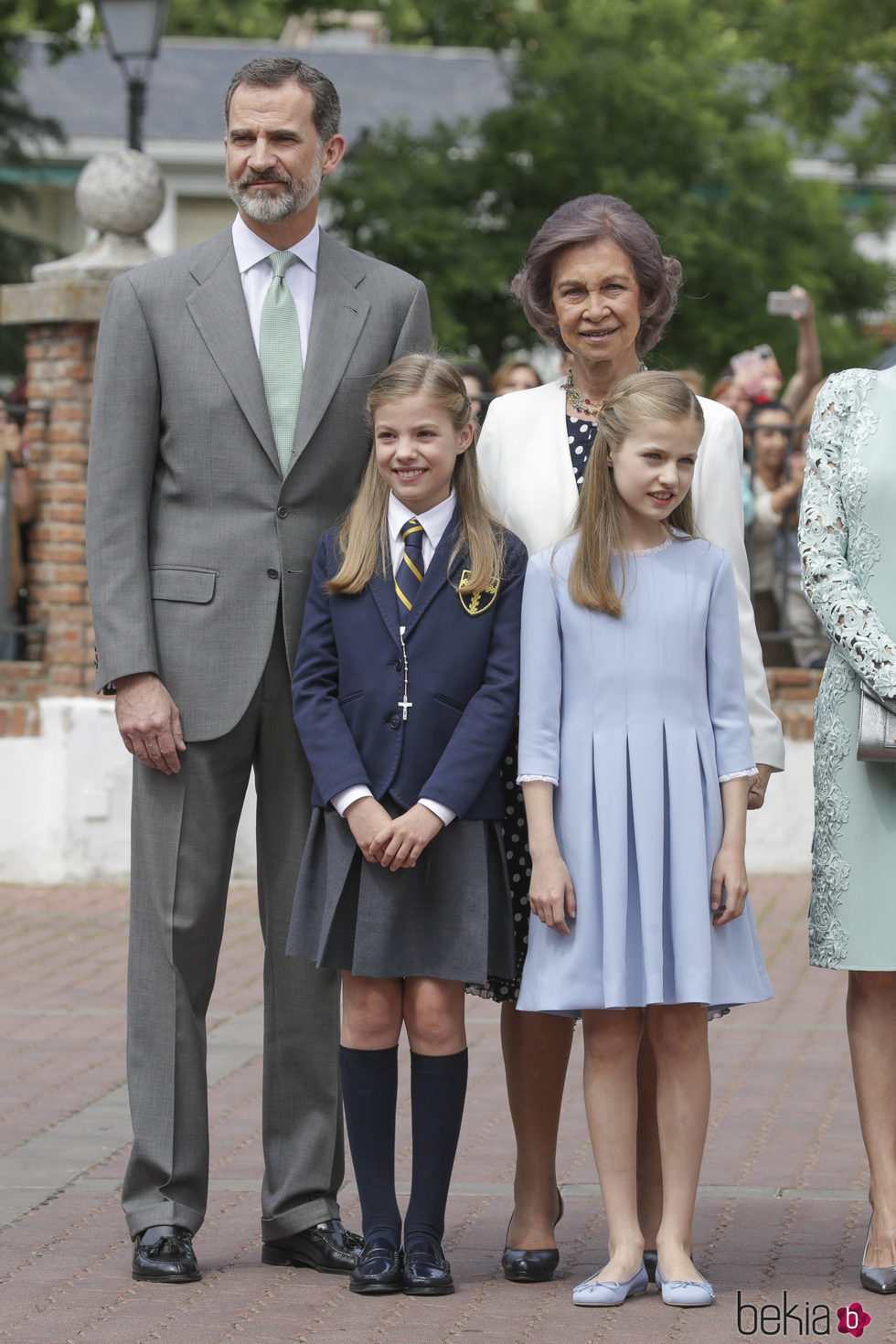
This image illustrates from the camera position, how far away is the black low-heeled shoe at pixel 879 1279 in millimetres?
3945

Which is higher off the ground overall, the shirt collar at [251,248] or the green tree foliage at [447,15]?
the green tree foliage at [447,15]

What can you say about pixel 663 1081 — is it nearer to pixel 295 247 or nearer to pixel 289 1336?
pixel 289 1336

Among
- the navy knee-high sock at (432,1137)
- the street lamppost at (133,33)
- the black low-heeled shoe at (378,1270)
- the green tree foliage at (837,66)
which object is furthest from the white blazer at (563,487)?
the green tree foliage at (837,66)

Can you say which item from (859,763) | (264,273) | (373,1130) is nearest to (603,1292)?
(373,1130)

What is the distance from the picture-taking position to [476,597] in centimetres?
399

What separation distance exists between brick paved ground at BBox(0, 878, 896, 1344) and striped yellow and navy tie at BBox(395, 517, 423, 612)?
1.39 meters

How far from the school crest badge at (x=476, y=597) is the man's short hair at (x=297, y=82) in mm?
1022

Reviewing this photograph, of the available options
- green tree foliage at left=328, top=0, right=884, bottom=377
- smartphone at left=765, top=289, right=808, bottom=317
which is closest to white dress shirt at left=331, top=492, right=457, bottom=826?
smartphone at left=765, top=289, right=808, bottom=317

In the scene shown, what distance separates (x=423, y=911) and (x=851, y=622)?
1043mm

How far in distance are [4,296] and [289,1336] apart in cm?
708

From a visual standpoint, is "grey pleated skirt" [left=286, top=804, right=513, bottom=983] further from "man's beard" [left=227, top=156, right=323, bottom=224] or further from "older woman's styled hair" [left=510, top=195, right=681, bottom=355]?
"man's beard" [left=227, top=156, right=323, bottom=224]

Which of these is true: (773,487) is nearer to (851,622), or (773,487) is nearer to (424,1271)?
(851,622)

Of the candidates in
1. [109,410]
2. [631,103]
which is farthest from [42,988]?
[631,103]

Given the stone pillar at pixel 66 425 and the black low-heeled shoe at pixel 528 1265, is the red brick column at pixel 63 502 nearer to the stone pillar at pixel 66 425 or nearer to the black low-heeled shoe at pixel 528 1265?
the stone pillar at pixel 66 425
